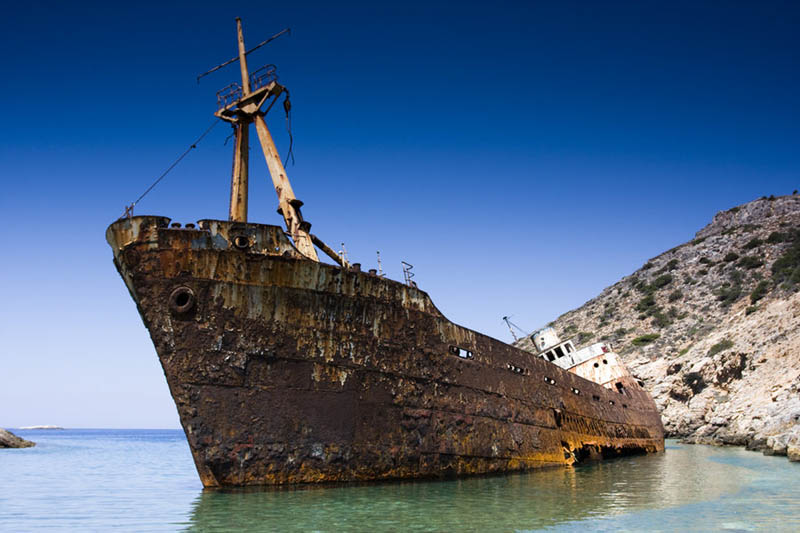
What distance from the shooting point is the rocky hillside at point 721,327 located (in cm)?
2275

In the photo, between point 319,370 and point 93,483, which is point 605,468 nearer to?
point 319,370

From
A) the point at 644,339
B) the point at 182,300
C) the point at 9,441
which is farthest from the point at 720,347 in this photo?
the point at 9,441

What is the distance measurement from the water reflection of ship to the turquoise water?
2 cm

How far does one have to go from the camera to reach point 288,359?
9430 mm

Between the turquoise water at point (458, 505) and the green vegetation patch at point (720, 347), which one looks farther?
the green vegetation patch at point (720, 347)

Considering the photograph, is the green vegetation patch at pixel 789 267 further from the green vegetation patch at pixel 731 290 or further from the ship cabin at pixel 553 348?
the ship cabin at pixel 553 348

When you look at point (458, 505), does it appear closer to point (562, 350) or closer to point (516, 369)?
point (516, 369)

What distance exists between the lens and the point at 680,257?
62.6 metres

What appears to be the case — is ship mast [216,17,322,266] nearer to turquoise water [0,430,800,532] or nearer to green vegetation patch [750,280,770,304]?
turquoise water [0,430,800,532]

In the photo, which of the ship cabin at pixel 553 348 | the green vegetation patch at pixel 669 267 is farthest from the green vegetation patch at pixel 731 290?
the ship cabin at pixel 553 348

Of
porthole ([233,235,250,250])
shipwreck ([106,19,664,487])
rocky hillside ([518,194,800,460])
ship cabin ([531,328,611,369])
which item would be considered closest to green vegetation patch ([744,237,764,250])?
rocky hillside ([518,194,800,460])

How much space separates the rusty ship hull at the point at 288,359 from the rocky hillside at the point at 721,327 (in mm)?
10769

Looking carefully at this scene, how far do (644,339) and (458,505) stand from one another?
42.4m

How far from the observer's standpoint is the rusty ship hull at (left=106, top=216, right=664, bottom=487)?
901cm
